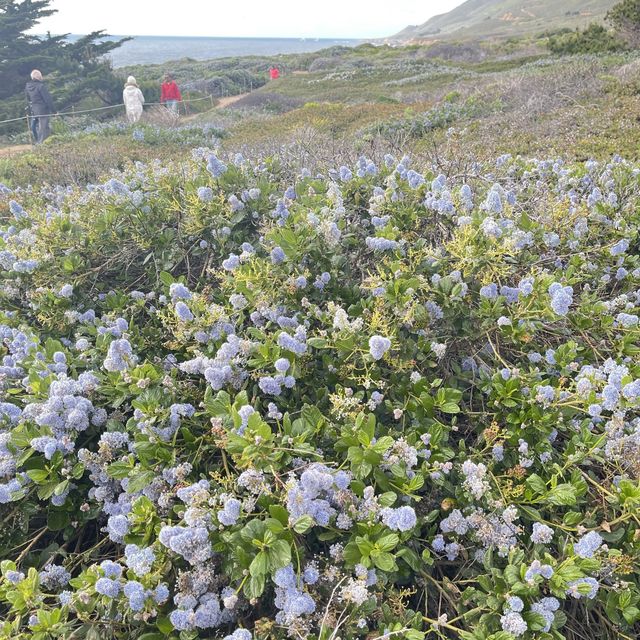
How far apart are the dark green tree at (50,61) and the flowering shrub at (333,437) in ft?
87.5

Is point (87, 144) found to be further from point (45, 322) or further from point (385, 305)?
point (385, 305)

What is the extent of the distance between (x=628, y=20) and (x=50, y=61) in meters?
27.1

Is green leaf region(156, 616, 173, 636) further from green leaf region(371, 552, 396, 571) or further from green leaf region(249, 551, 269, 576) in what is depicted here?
green leaf region(371, 552, 396, 571)

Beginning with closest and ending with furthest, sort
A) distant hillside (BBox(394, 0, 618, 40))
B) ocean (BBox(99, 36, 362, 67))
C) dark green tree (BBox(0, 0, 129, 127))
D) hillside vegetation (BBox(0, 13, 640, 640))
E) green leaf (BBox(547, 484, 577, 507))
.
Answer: hillside vegetation (BBox(0, 13, 640, 640))
green leaf (BBox(547, 484, 577, 507))
dark green tree (BBox(0, 0, 129, 127))
distant hillside (BBox(394, 0, 618, 40))
ocean (BBox(99, 36, 362, 67))

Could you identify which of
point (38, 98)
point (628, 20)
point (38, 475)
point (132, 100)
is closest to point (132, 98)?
point (132, 100)

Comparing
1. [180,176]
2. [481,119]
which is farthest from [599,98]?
[180,176]

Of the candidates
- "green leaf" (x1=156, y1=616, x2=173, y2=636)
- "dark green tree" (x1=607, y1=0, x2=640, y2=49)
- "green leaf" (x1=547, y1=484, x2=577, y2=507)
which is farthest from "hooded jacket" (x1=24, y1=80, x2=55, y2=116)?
"dark green tree" (x1=607, y1=0, x2=640, y2=49)

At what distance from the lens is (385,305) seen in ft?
6.77

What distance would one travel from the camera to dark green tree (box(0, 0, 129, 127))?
2478cm

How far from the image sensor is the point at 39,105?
14.9m

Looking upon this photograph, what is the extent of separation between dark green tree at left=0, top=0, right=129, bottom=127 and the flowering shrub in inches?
1050

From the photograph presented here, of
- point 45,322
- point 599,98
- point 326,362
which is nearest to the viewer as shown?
point 326,362

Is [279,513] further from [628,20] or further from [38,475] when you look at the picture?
[628,20]

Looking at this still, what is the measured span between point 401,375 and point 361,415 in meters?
0.44
